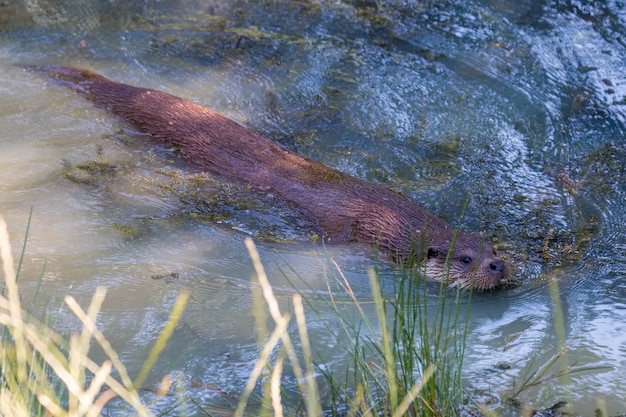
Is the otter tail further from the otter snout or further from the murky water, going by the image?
the otter snout

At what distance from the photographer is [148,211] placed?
13.9 feet

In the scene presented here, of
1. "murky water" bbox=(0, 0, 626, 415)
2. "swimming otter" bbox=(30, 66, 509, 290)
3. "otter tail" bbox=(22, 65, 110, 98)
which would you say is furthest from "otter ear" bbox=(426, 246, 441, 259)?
"otter tail" bbox=(22, 65, 110, 98)

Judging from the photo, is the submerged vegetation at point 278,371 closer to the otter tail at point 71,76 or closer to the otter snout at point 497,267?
the otter snout at point 497,267

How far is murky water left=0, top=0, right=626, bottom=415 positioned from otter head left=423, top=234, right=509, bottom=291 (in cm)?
10

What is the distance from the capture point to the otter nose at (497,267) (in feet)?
12.3

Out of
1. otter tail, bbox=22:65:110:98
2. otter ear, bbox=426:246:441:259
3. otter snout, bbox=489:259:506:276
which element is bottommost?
otter ear, bbox=426:246:441:259

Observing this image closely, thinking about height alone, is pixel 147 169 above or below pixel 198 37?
below

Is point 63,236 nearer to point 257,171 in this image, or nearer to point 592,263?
point 257,171

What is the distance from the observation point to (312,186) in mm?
4316

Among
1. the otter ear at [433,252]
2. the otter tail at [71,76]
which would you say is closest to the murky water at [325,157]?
the otter tail at [71,76]

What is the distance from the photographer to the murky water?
3.28 metres

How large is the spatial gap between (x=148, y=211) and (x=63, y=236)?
52 centimetres

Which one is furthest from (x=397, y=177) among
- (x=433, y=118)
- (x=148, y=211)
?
(x=148, y=211)

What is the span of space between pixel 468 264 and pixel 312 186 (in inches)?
38.2
